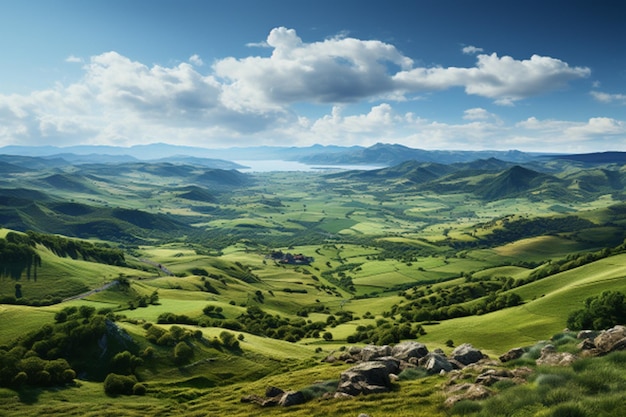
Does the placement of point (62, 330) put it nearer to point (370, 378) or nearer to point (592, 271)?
point (370, 378)

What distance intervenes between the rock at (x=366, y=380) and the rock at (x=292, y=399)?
5.11 meters

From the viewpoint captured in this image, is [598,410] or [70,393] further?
[70,393]

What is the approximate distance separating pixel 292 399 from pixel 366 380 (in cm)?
1015

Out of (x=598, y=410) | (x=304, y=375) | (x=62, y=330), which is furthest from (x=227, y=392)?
(x=598, y=410)

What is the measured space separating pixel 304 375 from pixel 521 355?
35356 millimetres

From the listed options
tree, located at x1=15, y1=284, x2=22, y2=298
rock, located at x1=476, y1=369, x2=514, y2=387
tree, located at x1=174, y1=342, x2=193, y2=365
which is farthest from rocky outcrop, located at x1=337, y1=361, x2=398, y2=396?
tree, located at x1=15, y1=284, x2=22, y2=298

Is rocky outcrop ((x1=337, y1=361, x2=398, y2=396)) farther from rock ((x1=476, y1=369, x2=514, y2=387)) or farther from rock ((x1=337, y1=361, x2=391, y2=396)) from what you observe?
rock ((x1=476, y1=369, x2=514, y2=387))

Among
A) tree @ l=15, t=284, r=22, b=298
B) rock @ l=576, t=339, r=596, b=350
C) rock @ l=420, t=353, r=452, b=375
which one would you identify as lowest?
tree @ l=15, t=284, r=22, b=298

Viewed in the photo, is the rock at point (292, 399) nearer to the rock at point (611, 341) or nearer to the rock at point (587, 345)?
the rock at point (587, 345)

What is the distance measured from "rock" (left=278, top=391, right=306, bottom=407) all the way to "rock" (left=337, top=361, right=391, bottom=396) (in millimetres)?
5112

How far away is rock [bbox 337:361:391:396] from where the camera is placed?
47.0m

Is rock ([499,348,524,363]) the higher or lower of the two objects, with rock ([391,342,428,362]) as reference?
higher

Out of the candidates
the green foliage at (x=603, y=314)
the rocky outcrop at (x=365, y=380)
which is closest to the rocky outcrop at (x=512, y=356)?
the rocky outcrop at (x=365, y=380)

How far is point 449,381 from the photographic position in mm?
46031
